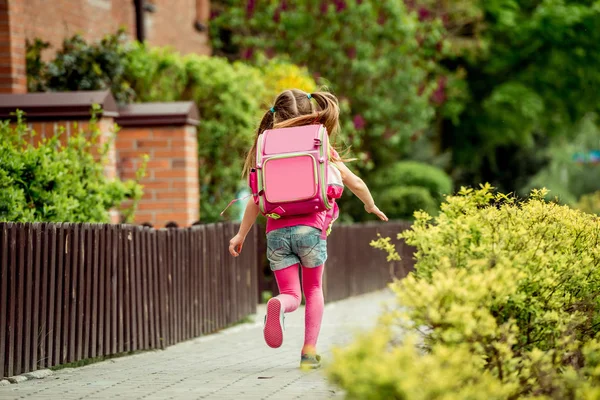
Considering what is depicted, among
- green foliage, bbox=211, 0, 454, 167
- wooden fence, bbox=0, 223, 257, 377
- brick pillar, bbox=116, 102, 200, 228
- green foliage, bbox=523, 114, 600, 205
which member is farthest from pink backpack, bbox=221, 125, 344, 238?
green foliage, bbox=523, 114, 600, 205

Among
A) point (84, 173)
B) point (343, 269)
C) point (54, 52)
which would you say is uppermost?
point (54, 52)

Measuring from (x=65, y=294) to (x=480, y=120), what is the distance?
74.8 feet

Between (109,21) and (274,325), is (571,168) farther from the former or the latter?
(274,325)

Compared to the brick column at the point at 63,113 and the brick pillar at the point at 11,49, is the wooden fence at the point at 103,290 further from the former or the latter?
the brick pillar at the point at 11,49

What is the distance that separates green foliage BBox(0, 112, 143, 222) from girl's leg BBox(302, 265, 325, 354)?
225 cm

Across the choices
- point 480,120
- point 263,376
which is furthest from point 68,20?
point 480,120

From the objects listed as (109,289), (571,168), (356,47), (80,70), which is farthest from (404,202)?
(571,168)

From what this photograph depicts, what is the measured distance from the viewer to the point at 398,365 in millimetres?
3600

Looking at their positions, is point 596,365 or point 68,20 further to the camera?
point 68,20

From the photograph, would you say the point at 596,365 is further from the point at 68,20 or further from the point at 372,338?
the point at 68,20

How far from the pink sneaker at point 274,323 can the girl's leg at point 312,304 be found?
307 mm

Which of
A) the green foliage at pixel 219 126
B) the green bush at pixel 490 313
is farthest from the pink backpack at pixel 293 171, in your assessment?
the green foliage at pixel 219 126

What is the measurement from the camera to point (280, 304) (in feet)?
20.8

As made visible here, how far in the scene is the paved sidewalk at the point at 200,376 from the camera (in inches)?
226
